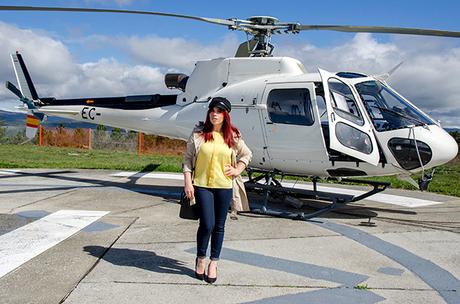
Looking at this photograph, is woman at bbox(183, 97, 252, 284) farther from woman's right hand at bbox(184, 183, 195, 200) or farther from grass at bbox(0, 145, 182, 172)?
grass at bbox(0, 145, 182, 172)

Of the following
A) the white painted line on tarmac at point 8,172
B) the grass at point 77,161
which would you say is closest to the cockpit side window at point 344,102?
the grass at point 77,161

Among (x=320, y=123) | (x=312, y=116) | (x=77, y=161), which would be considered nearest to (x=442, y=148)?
(x=320, y=123)

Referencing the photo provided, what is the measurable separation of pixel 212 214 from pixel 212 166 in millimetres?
461

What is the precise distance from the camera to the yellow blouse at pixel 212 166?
447cm

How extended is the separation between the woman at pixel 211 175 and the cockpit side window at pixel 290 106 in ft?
10.8

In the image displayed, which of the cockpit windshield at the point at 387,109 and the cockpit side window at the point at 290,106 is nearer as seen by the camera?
the cockpit windshield at the point at 387,109

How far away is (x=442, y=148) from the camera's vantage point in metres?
7.28

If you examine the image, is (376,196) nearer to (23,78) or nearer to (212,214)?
(212,214)

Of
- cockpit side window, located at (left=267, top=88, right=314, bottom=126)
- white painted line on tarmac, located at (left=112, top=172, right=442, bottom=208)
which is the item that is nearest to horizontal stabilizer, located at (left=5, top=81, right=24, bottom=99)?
white painted line on tarmac, located at (left=112, top=172, right=442, bottom=208)

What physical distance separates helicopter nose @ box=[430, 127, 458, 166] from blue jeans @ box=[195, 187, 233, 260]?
13.7 feet

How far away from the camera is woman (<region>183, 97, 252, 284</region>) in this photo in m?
4.47

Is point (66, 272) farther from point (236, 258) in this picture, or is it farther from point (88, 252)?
point (236, 258)

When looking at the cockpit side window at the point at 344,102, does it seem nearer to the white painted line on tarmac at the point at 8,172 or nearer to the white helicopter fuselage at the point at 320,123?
the white helicopter fuselage at the point at 320,123

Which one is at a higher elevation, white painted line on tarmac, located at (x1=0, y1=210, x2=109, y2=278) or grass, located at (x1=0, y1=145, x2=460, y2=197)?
grass, located at (x1=0, y1=145, x2=460, y2=197)
